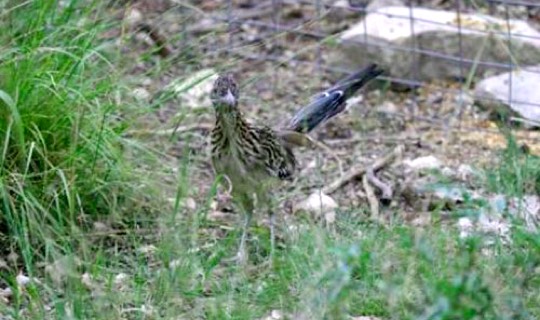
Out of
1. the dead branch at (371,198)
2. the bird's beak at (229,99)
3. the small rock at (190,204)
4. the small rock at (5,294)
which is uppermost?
the bird's beak at (229,99)

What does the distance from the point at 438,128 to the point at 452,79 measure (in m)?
0.49

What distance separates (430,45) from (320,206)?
1.88m

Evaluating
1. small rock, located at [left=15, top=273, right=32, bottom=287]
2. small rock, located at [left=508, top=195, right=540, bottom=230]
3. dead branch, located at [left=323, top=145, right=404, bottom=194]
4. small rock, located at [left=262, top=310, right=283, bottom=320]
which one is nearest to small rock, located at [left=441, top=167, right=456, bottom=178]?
dead branch, located at [left=323, top=145, right=404, bottom=194]

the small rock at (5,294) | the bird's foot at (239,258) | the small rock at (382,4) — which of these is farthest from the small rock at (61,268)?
the small rock at (382,4)

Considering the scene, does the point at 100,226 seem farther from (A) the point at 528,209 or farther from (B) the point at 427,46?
(B) the point at 427,46

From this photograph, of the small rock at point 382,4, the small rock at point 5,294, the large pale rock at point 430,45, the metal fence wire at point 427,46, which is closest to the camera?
the small rock at point 5,294

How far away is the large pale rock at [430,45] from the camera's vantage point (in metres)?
7.57

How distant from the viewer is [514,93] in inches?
284

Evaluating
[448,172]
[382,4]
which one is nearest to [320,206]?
[448,172]

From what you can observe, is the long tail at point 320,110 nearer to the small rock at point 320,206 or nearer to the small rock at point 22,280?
the small rock at point 320,206

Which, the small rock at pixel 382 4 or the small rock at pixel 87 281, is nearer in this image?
the small rock at pixel 87 281

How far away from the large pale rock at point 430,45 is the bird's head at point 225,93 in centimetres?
204

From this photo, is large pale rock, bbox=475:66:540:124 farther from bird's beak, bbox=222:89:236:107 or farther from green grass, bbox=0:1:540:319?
bird's beak, bbox=222:89:236:107

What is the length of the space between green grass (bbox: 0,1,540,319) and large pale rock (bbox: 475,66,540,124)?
2.38 ft
